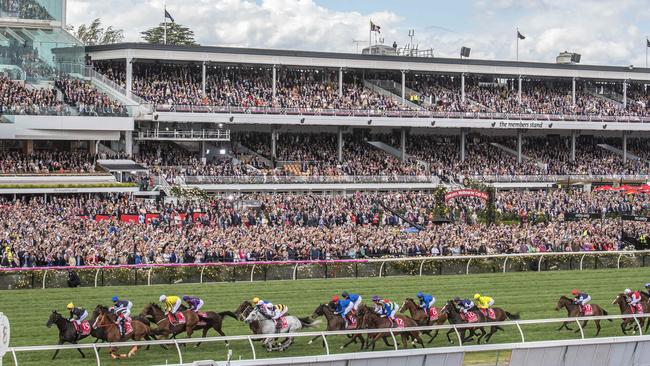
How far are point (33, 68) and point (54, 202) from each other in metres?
10.7

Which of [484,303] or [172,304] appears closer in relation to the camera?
[172,304]

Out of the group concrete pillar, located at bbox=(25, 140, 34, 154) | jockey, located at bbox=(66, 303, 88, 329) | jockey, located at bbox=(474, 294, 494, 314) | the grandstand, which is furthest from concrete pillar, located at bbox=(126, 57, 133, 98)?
jockey, located at bbox=(474, 294, 494, 314)

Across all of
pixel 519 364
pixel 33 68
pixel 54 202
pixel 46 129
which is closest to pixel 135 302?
pixel 519 364

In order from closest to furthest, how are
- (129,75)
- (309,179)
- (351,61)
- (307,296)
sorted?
(307,296) → (309,179) → (129,75) → (351,61)

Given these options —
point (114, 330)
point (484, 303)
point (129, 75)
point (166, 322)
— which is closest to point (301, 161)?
point (129, 75)

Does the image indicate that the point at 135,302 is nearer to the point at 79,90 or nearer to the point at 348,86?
the point at 79,90

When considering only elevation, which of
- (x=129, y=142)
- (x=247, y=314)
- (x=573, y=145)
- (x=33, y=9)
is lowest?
(x=247, y=314)

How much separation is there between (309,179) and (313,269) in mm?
18502

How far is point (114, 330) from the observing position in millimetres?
14469

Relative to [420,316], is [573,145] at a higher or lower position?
higher

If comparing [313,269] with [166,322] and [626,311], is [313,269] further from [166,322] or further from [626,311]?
[166,322]

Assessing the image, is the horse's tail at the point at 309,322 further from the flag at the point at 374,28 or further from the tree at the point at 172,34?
the tree at the point at 172,34

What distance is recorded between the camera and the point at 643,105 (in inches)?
2251

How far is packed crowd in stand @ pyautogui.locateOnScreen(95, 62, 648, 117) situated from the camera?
44.7 metres
